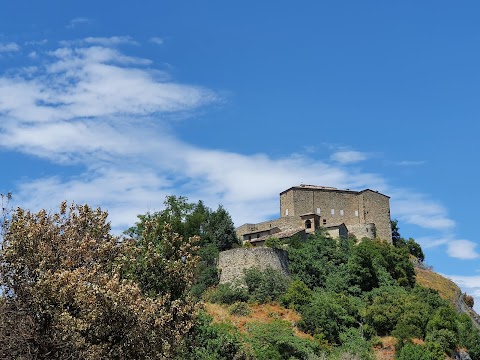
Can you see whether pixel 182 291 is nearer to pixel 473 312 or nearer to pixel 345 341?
pixel 345 341

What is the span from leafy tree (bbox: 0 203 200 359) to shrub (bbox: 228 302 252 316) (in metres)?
26.5

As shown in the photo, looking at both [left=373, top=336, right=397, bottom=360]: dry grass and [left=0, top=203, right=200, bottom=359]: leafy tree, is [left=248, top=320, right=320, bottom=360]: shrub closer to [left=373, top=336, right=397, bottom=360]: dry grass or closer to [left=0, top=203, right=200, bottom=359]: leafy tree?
[left=373, top=336, right=397, bottom=360]: dry grass

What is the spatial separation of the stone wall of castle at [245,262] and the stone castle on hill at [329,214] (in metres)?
12.7

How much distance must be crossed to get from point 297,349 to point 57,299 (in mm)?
25552

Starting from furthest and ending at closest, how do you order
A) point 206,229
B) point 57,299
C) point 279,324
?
1. point 206,229
2. point 279,324
3. point 57,299

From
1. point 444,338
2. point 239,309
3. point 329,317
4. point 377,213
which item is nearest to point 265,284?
point 239,309

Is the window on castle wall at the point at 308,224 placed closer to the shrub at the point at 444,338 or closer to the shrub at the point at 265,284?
the shrub at the point at 265,284

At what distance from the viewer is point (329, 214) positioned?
242 ft

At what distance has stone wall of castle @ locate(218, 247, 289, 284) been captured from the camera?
172ft

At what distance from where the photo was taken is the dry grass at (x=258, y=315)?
44.6 meters

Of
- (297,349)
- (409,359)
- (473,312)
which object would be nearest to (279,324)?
(297,349)

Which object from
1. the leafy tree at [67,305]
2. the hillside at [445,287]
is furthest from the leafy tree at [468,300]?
the leafy tree at [67,305]

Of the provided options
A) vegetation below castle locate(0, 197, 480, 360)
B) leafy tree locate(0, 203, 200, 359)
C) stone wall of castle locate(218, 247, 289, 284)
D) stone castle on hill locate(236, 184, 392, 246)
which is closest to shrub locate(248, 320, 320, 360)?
vegetation below castle locate(0, 197, 480, 360)

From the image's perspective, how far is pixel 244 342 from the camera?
39.8 metres
